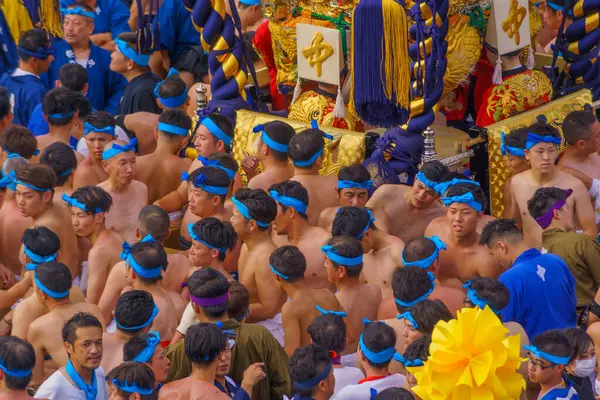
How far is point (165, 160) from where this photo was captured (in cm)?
888

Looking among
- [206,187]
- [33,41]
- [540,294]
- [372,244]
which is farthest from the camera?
[33,41]

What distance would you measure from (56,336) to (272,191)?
1.56 m

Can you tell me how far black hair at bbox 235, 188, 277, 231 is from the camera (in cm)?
742

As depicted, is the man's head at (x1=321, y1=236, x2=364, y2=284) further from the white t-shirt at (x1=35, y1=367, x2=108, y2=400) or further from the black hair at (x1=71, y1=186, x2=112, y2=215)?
the white t-shirt at (x1=35, y1=367, x2=108, y2=400)

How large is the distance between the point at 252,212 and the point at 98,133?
1.67m

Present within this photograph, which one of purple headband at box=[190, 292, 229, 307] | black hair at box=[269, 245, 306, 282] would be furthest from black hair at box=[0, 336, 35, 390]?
black hair at box=[269, 245, 306, 282]

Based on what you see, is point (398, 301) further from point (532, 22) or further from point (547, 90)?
point (532, 22)

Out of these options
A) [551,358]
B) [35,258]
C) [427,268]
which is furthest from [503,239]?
[35,258]

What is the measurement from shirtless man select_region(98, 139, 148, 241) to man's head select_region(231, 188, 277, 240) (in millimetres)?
967

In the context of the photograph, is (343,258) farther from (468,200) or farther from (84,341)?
(84,341)

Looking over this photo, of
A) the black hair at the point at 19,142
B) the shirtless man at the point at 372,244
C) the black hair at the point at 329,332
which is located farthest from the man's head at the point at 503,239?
the black hair at the point at 19,142

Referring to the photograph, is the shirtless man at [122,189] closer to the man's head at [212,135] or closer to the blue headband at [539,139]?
the man's head at [212,135]

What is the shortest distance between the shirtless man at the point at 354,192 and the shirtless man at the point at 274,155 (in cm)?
54

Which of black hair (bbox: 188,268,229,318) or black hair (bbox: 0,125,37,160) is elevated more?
black hair (bbox: 188,268,229,318)
